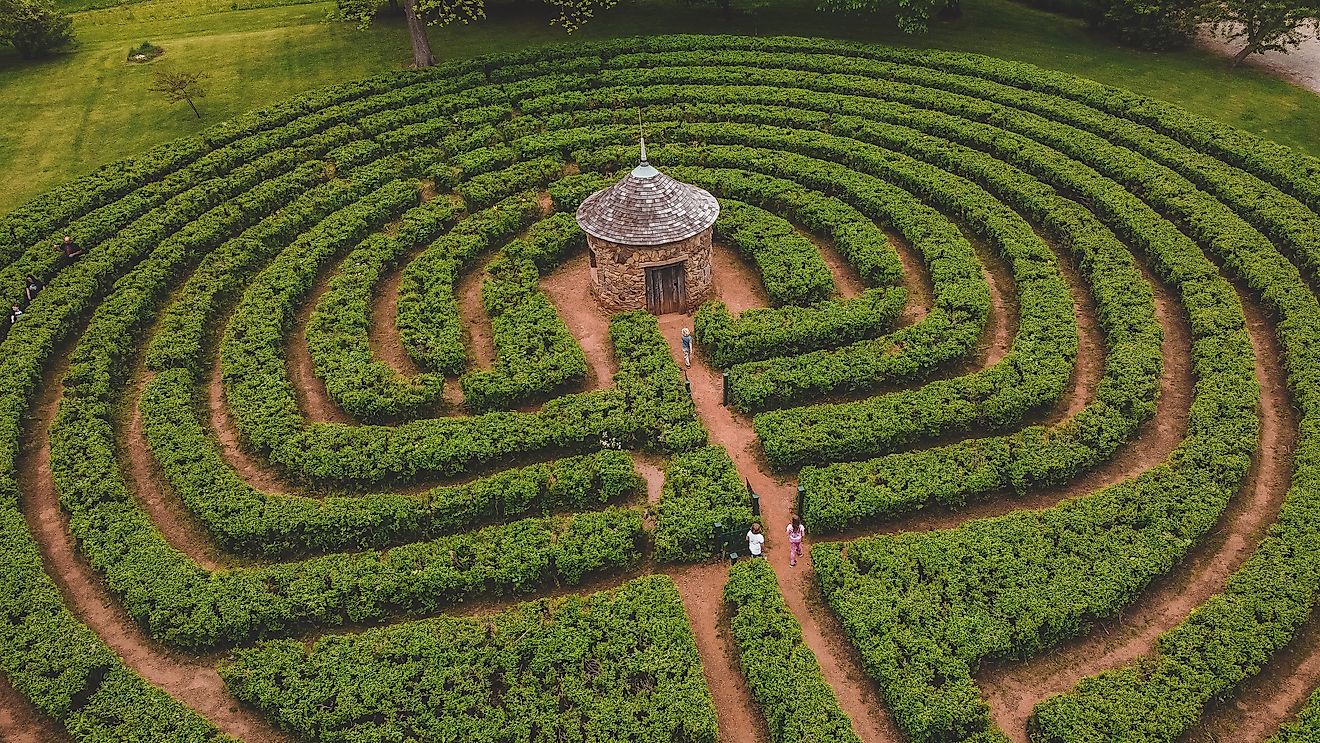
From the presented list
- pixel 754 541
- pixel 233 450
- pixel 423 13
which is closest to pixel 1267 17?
pixel 754 541

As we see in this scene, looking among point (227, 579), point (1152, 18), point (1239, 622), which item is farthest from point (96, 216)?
point (1152, 18)

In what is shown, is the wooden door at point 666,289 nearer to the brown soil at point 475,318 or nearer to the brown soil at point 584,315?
the brown soil at point 584,315

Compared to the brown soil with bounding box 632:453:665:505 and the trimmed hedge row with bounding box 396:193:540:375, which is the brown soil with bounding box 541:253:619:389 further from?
the brown soil with bounding box 632:453:665:505

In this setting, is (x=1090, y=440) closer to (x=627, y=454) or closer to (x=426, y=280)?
(x=627, y=454)

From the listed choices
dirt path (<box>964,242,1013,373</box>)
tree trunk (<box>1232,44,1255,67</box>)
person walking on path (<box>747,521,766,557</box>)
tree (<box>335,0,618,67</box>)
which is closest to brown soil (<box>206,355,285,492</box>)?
person walking on path (<box>747,521,766,557</box>)

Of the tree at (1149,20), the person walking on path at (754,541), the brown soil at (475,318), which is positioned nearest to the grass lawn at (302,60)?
the tree at (1149,20)

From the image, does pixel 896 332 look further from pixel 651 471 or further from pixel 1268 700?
pixel 1268 700
